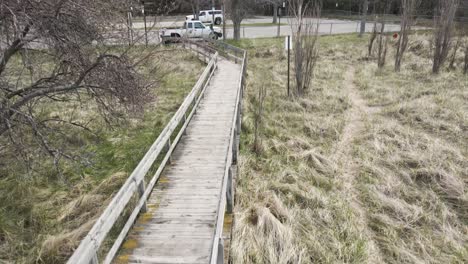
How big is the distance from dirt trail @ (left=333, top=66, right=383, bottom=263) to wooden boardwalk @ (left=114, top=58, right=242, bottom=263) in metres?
2.50

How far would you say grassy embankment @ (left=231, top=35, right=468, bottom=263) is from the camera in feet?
17.5

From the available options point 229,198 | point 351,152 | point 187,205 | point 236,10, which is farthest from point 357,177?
point 236,10

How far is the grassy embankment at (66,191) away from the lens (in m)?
5.24

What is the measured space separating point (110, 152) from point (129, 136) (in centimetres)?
110

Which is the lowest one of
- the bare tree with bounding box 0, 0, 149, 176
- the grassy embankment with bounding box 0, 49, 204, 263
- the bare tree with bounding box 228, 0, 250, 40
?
the grassy embankment with bounding box 0, 49, 204, 263

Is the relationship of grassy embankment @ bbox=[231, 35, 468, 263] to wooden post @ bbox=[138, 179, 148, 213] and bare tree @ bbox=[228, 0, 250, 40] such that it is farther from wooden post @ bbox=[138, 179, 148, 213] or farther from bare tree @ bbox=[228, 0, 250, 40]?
bare tree @ bbox=[228, 0, 250, 40]

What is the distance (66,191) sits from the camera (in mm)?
6949

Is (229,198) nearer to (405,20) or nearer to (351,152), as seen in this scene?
(351,152)

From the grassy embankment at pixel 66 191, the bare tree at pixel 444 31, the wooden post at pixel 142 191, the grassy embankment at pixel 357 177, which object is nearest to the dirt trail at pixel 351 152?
the grassy embankment at pixel 357 177

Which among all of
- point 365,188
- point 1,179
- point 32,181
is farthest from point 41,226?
point 365,188

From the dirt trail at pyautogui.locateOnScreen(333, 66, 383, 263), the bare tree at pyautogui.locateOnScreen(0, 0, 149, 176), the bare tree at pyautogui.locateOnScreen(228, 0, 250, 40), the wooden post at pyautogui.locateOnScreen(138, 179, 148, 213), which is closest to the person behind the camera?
the bare tree at pyautogui.locateOnScreen(0, 0, 149, 176)

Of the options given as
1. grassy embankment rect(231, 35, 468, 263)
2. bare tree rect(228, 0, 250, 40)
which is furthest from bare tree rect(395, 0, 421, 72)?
bare tree rect(228, 0, 250, 40)

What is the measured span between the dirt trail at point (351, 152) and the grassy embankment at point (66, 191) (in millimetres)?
4273

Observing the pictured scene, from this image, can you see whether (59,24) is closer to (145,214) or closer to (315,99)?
(145,214)
